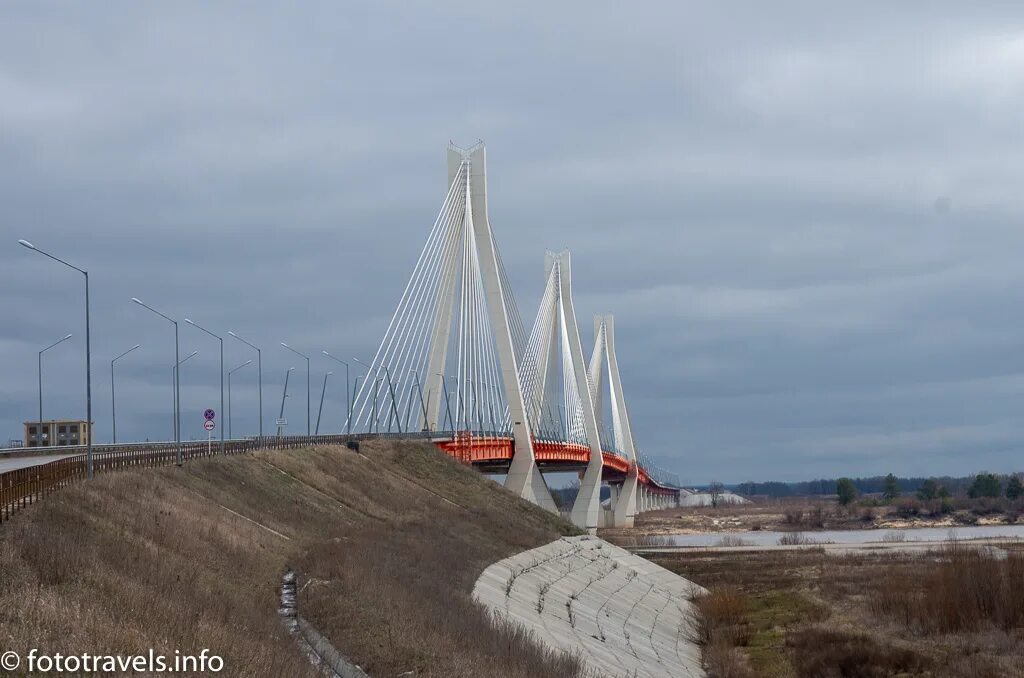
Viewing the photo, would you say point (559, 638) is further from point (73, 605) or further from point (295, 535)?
point (73, 605)

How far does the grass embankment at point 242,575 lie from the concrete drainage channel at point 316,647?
0.25 metres

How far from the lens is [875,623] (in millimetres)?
38031

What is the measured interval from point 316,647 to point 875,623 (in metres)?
24.3

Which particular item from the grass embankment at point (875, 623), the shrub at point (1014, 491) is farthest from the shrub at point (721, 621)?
the shrub at point (1014, 491)

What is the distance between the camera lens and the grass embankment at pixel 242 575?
1447 cm

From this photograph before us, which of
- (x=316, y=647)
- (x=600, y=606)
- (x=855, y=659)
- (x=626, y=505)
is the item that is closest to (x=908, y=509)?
(x=626, y=505)

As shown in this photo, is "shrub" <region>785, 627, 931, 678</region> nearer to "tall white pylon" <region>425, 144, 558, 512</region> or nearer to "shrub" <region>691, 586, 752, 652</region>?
"shrub" <region>691, 586, 752, 652</region>

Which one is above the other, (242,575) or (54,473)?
(54,473)

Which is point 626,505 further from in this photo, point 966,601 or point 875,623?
point 966,601

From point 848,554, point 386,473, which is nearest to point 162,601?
point 386,473

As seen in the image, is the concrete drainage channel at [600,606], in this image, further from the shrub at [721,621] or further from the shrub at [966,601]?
the shrub at [966,601]

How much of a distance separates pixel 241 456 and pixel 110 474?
1328 centimetres

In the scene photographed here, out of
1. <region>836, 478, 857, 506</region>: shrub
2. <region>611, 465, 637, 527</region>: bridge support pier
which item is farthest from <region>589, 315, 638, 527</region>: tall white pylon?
<region>836, 478, 857, 506</region>: shrub

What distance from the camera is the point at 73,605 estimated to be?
14.5 metres
